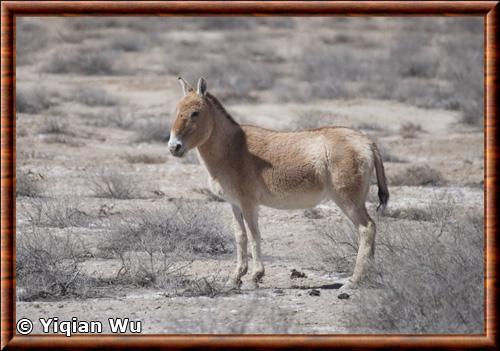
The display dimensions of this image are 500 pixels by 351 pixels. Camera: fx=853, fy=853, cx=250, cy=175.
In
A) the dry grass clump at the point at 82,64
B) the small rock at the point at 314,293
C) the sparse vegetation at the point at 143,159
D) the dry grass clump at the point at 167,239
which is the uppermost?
the dry grass clump at the point at 82,64

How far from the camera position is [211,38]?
2942 cm

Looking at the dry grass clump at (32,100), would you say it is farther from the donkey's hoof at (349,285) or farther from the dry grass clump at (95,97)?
the donkey's hoof at (349,285)

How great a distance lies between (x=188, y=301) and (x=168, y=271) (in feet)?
3.66

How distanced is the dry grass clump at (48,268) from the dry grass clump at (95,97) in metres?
10.0

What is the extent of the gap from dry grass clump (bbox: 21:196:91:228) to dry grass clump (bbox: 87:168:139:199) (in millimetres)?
949

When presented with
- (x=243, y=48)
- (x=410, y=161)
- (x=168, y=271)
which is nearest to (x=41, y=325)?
(x=168, y=271)

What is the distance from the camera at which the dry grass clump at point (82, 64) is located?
23.0 metres

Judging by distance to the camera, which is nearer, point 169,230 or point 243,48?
point 169,230

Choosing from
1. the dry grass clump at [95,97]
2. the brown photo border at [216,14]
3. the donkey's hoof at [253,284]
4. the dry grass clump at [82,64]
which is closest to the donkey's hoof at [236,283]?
the donkey's hoof at [253,284]

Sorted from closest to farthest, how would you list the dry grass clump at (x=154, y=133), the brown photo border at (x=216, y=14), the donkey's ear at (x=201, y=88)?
the brown photo border at (x=216, y=14) → the donkey's ear at (x=201, y=88) → the dry grass clump at (x=154, y=133)

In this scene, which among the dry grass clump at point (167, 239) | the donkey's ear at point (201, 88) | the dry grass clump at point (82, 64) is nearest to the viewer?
the donkey's ear at point (201, 88)

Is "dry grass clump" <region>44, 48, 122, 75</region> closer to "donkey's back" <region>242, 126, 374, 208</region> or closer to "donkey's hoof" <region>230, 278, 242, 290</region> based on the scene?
"donkey's back" <region>242, 126, 374, 208</region>

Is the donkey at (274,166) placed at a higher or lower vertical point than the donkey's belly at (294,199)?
higher

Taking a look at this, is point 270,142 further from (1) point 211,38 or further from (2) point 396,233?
(1) point 211,38
